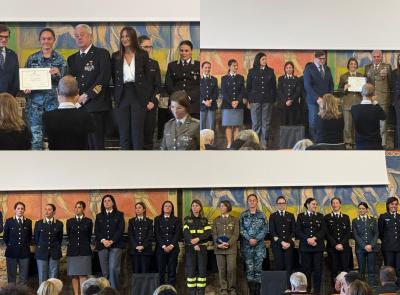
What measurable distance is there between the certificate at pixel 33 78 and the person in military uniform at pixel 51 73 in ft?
0.22

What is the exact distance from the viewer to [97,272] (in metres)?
10.6

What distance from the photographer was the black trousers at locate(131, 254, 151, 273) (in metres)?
10.4

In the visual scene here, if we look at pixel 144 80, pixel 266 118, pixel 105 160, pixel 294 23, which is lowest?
pixel 105 160

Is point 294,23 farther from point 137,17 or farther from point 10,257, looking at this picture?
point 10,257

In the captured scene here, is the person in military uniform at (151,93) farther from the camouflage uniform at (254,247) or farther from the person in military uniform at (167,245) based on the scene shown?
the camouflage uniform at (254,247)

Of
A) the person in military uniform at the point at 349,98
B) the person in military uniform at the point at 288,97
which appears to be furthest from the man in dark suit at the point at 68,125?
the person in military uniform at the point at 349,98

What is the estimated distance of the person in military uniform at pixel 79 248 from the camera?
33.7 ft

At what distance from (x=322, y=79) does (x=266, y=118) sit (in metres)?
1.33

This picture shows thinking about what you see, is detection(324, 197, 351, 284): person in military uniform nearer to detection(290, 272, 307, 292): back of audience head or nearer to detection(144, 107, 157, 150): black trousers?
detection(144, 107, 157, 150): black trousers

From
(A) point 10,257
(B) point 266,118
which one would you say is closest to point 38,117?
(A) point 10,257

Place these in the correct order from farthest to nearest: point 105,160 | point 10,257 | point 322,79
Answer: point 322,79, point 105,160, point 10,257

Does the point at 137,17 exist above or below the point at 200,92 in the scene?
above

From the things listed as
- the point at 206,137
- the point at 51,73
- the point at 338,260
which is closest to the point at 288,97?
the point at 206,137

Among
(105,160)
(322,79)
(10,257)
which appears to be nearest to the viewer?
(10,257)
